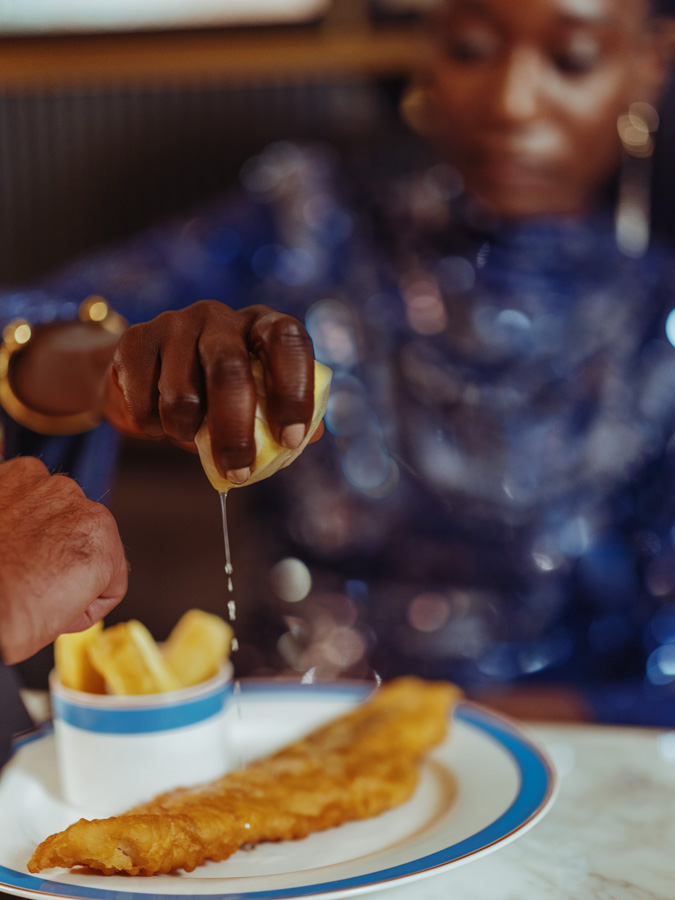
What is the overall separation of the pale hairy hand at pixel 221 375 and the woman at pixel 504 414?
1.90 ft

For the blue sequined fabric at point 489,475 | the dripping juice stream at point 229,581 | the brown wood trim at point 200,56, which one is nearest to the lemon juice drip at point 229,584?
the dripping juice stream at point 229,581

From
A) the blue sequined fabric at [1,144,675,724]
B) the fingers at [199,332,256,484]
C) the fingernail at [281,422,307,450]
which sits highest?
the fingers at [199,332,256,484]

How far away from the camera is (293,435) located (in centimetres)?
28

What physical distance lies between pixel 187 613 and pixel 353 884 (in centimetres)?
18

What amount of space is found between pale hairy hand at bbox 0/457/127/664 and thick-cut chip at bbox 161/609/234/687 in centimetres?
14

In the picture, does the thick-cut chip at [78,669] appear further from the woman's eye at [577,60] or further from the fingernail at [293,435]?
the woman's eye at [577,60]

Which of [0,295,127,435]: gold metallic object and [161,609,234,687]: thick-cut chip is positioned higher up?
[0,295,127,435]: gold metallic object

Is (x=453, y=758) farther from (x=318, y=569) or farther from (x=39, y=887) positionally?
(x=318, y=569)

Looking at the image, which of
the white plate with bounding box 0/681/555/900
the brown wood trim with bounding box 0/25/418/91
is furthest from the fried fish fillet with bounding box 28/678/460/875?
the brown wood trim with bounding box 0/25/418/91

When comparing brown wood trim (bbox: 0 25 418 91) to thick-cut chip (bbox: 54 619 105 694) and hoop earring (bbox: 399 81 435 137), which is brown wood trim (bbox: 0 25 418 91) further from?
thick-cut chip (bbox: 54 619 105 694)

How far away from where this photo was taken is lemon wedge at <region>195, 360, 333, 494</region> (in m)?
0.28

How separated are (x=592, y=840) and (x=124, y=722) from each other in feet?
0.73

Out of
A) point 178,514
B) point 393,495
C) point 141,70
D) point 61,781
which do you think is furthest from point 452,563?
point 141,70

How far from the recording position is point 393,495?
3.05 feet
